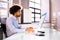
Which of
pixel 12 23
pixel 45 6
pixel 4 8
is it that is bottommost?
pixel 12 23

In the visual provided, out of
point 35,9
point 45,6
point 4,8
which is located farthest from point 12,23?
point 45,6

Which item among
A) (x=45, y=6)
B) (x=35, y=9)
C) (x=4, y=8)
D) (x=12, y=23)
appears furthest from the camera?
(x=45, y=6)

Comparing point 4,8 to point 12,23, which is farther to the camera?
point 4,8

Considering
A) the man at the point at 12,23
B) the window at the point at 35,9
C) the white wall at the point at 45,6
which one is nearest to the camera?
the man at the point at 12,23

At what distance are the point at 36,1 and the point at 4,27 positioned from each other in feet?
6.87

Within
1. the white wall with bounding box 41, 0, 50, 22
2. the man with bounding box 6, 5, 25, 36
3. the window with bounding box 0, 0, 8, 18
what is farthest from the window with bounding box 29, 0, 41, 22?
the man with bounding box 6, 5, 25, 36

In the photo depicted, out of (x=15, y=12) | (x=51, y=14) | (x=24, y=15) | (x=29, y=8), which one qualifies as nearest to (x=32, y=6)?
(x=29, y=8)

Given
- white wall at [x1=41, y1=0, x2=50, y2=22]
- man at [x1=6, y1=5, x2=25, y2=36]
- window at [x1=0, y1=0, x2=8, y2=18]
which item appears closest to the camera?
man at [x1=6, y1=5, x2=25, y2=36]

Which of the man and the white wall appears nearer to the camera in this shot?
the man

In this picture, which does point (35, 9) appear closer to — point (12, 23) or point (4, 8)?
point (4, 8)

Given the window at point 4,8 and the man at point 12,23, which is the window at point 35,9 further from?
the man at point 12,23

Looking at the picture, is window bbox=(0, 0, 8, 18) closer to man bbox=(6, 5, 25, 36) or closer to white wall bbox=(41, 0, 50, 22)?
man bbox=(6, 5, 25, 36)

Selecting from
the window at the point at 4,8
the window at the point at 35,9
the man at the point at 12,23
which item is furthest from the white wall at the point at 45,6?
the man at the point at 12,23

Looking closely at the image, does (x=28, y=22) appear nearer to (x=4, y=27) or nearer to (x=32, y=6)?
(x=32, y=6)
